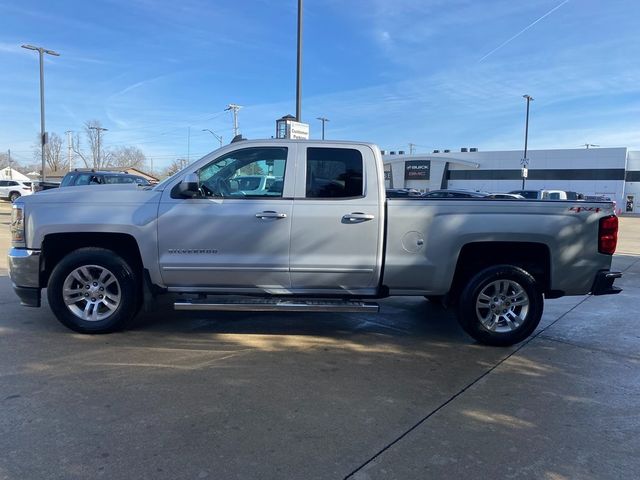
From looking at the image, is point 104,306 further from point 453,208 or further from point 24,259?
point 453,208

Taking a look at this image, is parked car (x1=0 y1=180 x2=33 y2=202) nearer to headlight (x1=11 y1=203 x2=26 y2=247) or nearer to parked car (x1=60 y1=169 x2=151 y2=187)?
parked car (x1=60 y1=169 x2=151 y2=187)

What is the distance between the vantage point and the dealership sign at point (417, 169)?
213 feet

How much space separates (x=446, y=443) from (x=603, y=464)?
93 centimetres

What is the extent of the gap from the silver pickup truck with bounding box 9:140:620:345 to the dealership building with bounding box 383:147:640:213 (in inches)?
1901

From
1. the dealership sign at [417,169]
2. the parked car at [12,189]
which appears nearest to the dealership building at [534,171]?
the dealership sign at [417,169]

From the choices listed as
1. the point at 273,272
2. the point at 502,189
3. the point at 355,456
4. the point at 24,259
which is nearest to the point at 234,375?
the point at 273,272

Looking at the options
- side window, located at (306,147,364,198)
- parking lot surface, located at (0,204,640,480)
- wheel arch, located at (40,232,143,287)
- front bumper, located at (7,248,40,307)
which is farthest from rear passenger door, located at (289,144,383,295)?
front bumper, located at (7,248,40,307)

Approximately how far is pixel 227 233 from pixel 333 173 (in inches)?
49.2

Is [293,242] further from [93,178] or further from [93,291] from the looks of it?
[93,178]

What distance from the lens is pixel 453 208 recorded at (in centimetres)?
516

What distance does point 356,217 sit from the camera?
5.11 metres

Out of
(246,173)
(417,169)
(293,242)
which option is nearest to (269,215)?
(293,242)

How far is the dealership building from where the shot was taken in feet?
168

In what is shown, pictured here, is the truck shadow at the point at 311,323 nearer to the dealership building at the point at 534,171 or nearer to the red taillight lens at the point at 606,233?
the red taillight lens at the point at 606,233
